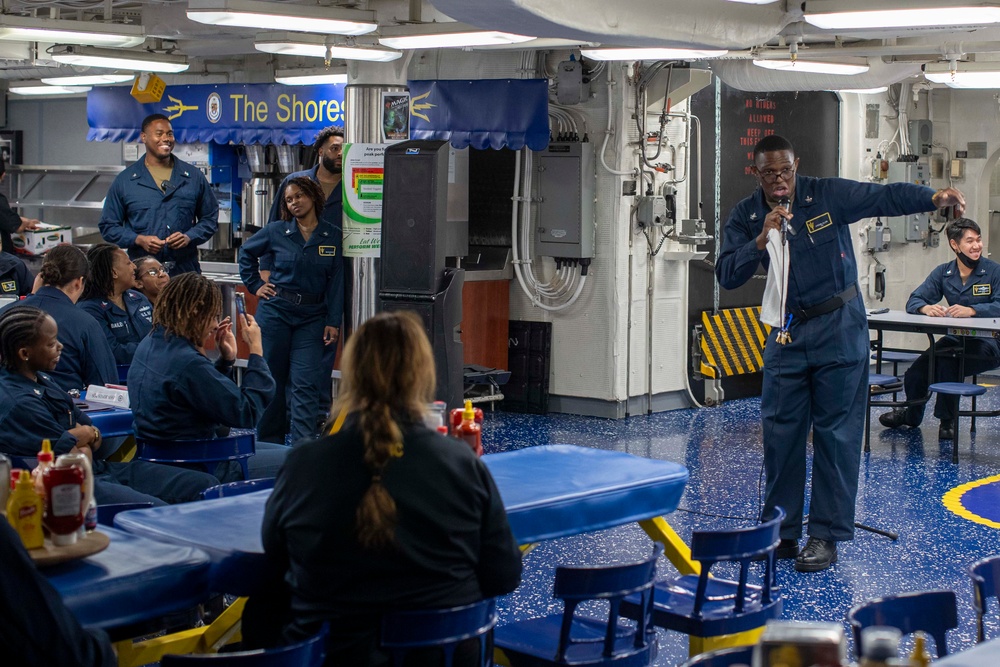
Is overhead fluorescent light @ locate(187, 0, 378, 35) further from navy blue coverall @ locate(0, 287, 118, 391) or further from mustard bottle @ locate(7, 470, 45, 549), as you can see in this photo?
mustard bottle @ locate(7, 470, 45, 549)

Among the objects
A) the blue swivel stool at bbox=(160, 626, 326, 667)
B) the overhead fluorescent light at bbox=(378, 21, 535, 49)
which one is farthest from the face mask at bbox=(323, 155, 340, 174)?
the blue swivel stool at bbox=(160, 626, 326, 667)

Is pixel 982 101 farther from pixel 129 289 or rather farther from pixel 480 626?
pixel 480 626

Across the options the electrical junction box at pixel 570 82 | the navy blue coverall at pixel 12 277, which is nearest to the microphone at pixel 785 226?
the electrical junction box at pixel 570 82

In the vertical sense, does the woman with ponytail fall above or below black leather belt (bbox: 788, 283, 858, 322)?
below

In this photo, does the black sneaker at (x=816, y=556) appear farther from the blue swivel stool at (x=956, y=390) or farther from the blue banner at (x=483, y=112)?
the blue banner at (x=483, y=112)

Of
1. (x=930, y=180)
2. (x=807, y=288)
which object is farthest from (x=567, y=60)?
(x=930, y=180)

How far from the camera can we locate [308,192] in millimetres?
7777

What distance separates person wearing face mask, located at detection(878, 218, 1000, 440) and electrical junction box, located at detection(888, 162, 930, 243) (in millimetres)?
3088

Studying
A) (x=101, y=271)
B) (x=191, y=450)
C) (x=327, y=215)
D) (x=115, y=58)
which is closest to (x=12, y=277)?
(x=115, y=58)

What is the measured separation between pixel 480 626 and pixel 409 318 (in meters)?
0.77

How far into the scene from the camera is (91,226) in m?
14.4

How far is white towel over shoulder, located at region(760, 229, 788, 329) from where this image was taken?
A: 5930mm

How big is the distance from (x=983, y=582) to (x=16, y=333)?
3254mm

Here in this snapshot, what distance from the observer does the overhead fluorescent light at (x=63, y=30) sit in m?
7.96
